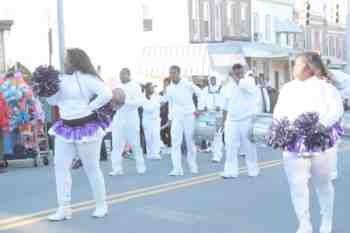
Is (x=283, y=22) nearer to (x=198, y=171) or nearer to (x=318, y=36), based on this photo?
(x=318, y=36)

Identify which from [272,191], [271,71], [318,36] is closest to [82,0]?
[271,71]

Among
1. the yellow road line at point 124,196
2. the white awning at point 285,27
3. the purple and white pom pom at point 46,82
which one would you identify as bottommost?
the yellow road line at point 124,196

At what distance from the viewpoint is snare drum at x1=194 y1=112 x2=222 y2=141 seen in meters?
14.8

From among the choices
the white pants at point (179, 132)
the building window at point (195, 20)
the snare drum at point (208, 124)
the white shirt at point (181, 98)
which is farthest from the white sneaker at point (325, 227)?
the building window at point (195, 20)

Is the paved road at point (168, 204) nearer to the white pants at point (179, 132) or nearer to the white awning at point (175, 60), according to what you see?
the white pants at point (179, 132)

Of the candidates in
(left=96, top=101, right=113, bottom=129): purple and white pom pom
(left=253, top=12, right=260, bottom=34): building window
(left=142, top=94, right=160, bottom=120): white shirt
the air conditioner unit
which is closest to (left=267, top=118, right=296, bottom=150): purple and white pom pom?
(left=96, top=101, right=113, bottom=129): purple and white pom pom

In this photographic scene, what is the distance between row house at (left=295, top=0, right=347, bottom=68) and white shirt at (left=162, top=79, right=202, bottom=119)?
39.6 m

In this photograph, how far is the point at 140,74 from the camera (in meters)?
38.7

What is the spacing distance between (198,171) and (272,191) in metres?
2.96

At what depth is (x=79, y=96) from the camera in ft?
28.2

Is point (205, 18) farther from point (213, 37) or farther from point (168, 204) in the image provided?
point (168, 204)

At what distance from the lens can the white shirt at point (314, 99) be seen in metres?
7.32

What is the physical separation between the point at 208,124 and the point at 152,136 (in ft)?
7.72

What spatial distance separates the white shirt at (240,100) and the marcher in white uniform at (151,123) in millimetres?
4306
